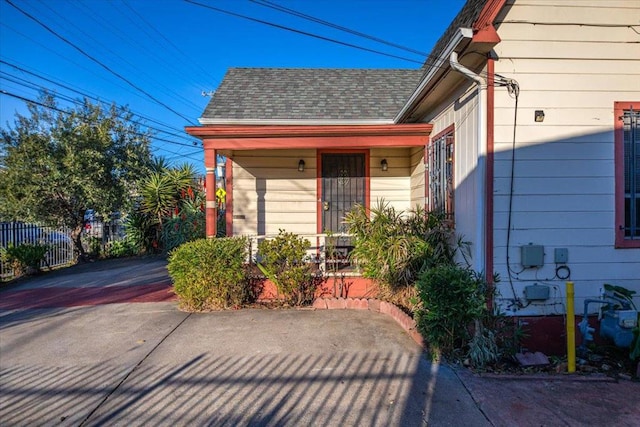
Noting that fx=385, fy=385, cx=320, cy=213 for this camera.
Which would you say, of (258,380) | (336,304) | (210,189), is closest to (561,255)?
(336,304)

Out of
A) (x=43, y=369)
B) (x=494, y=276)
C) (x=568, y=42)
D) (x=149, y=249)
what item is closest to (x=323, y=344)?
(x=494, y=276)

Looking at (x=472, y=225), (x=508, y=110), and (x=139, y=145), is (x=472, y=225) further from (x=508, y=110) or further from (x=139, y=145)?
(x=139, y=145)

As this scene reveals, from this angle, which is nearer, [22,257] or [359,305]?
[359,305]

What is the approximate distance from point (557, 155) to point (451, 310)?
218cm

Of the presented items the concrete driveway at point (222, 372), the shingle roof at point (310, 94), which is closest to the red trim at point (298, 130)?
the shingle roof at point (310, 94)

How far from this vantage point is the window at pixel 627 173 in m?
4.29

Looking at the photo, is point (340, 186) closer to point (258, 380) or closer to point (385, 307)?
point (385, 307)

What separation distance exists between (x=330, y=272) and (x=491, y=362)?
297 centimetres

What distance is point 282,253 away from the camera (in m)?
5.65

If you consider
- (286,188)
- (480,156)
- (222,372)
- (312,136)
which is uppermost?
(312,136)

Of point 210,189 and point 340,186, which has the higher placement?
point 340,186

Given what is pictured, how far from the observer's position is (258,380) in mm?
3369

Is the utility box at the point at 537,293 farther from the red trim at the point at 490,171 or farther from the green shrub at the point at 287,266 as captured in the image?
the green shrub at the point at 287,266

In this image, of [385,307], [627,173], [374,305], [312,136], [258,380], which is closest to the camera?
[258,380]
